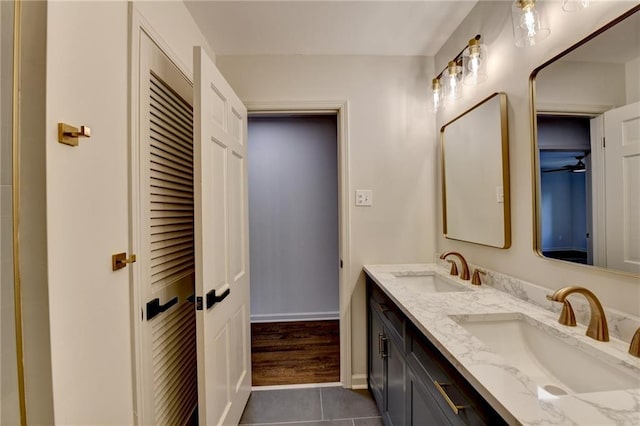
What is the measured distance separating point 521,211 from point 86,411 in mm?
1776

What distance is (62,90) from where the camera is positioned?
74cm

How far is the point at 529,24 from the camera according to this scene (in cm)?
105

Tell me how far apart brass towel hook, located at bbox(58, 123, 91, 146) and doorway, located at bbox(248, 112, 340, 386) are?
7.39ft

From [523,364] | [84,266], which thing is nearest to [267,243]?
[84,266]

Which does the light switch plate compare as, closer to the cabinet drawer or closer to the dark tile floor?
the cabinet drawer

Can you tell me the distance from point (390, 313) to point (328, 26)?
→ 5.63ft

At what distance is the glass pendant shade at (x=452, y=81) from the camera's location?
5.20 ft

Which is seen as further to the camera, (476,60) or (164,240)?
(476,60)

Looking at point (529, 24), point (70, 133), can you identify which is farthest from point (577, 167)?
point (70, 133)

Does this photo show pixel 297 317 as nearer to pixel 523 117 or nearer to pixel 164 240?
pixel 164 240

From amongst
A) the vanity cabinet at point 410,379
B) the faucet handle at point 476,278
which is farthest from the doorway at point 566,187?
the vanity cabinet at point 410,379

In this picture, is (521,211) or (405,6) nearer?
(521,211)

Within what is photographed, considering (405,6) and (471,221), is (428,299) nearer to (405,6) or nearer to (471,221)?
(471,221)

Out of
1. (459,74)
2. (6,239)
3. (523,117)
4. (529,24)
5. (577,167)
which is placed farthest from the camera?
(459,74)
